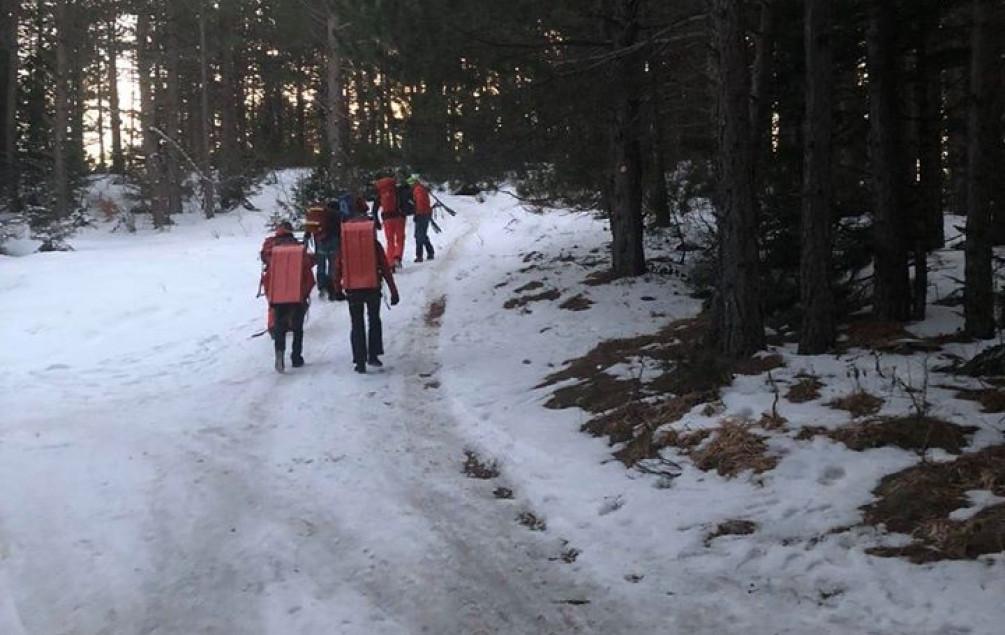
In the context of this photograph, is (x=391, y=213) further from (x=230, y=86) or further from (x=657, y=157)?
(x=230, y=86)

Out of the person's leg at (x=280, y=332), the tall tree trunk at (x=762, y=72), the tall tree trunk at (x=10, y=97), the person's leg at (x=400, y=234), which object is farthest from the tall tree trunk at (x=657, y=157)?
the tall tree trunk at (x=10, y=97)

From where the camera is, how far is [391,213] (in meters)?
16.7

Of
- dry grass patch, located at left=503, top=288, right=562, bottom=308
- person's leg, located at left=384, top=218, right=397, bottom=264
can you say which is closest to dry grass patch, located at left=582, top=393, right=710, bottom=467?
dry grass patch, located at left=503, top=288, right=562, bottom=308

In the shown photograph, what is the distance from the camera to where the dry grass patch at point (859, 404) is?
6117 millimetres

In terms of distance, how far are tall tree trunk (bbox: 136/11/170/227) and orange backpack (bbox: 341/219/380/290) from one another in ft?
63.9

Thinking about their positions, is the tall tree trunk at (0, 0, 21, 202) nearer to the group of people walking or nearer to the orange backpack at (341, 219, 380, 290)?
the group of people walking

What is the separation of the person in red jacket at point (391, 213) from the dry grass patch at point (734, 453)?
1154cm

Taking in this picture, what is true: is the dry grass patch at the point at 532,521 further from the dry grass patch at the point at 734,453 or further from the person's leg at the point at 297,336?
the person's leg at the point at 297,336

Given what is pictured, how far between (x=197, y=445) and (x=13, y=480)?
145cm

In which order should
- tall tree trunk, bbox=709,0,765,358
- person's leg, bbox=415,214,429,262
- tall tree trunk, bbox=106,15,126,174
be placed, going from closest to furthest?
tall tree trunk, bbox=709,0,765,358 → person's leg, bbox=415,214,429,262 → tall tree trunk, bbox=106,15,126,174

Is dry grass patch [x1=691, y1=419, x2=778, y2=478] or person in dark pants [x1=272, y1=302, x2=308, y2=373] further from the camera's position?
person in dark pants [x1=272, y1=302, x2=308, y2=373]

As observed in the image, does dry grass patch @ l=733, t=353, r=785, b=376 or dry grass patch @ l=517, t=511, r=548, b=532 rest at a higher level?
dry grass patch @ l=733, t=353, r=785, b=376

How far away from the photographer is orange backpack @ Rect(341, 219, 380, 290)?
9.98 m

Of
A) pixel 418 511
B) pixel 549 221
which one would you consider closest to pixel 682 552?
pixel 418 511
